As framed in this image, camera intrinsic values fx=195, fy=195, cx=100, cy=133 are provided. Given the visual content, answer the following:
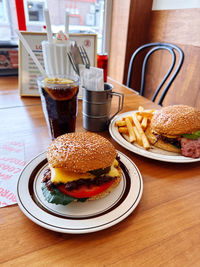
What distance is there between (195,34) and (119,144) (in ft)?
7.69

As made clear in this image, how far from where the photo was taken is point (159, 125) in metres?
1.11

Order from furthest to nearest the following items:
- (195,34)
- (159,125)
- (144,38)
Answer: (144,38), (195,34), (159,125)

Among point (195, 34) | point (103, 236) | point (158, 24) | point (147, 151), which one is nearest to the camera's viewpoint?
point (103, 236)

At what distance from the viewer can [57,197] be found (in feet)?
2.15

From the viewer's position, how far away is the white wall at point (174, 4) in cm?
256

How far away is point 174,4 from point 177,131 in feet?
8.59

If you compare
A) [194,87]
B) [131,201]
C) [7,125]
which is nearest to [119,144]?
[131,201]

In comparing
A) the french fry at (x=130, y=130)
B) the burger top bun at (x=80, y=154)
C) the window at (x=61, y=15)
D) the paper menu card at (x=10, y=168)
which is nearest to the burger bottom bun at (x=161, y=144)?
the french fry at (x=130, y=130)

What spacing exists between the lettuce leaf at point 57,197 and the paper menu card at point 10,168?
0.13 meters

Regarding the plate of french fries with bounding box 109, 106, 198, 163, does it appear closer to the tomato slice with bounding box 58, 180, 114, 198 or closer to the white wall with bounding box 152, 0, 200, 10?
the tomato slice with bounding box 58, 180, 114, 198

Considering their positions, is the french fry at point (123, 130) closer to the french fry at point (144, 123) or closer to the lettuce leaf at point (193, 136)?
the french fry at point (144, 123)

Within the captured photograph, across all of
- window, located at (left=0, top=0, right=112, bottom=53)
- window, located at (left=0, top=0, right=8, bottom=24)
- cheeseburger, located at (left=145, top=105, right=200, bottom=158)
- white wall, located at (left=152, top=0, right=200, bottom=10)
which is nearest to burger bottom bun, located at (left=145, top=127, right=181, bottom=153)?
cheeseburger, located at (left=145, top=105, right=200, bottom=158)

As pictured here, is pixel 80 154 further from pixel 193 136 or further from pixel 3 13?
pixel 3 13

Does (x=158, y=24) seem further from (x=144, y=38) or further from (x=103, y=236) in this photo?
(x=103, y=236)
